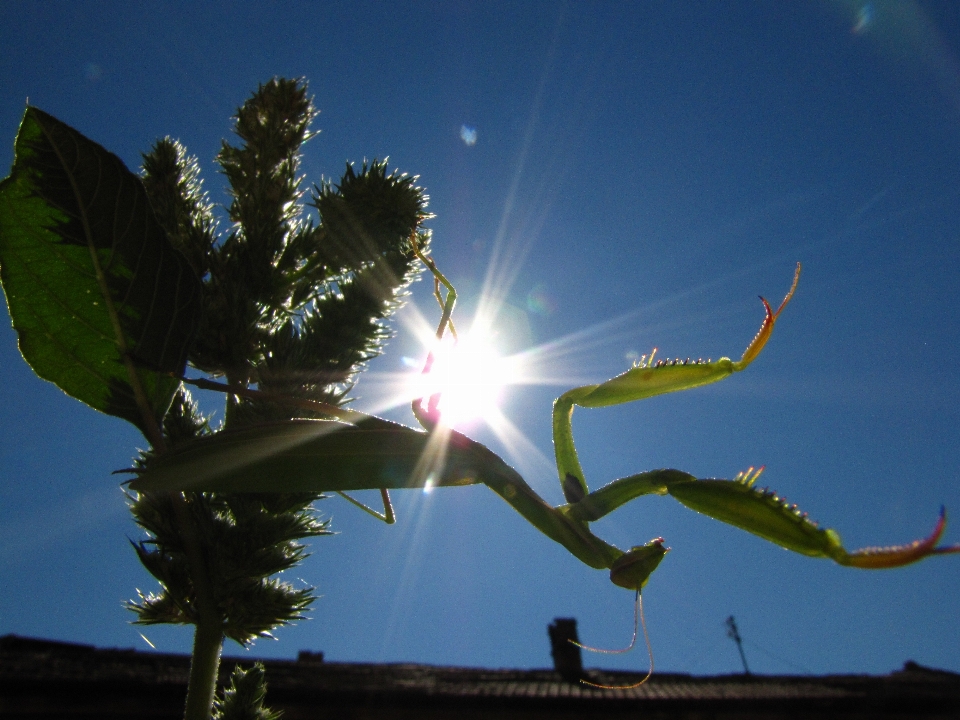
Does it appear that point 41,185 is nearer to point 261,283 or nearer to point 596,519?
point 261,283

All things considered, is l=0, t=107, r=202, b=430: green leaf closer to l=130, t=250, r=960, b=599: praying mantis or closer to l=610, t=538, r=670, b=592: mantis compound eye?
l=130, t=250, r=960, b=599: praying mantis

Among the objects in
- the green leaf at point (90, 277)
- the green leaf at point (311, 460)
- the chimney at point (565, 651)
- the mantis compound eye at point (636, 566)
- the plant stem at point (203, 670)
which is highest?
the chimney at point (565, 651)

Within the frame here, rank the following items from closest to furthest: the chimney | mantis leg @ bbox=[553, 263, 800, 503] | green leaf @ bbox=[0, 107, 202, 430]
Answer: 1. green leaf @ bbox=[0, 107, 202, 430]
2. mantis leg @ bbox=[553, 263, 800, 503]
3. the chimney

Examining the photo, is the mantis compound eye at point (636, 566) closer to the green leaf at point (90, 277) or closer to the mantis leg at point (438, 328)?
the mantis leg at point (438, 328)

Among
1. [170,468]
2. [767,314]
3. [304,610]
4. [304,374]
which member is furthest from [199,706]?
[767,314]

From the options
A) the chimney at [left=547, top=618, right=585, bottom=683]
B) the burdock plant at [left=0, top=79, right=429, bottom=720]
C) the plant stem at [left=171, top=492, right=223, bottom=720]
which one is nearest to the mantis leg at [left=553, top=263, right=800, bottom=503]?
the burdock plant at [left=0, top=79, right=429, bottom=720]

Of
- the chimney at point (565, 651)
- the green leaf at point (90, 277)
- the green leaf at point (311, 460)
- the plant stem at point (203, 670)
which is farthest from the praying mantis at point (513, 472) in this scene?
the chimney at point (565, 651)
